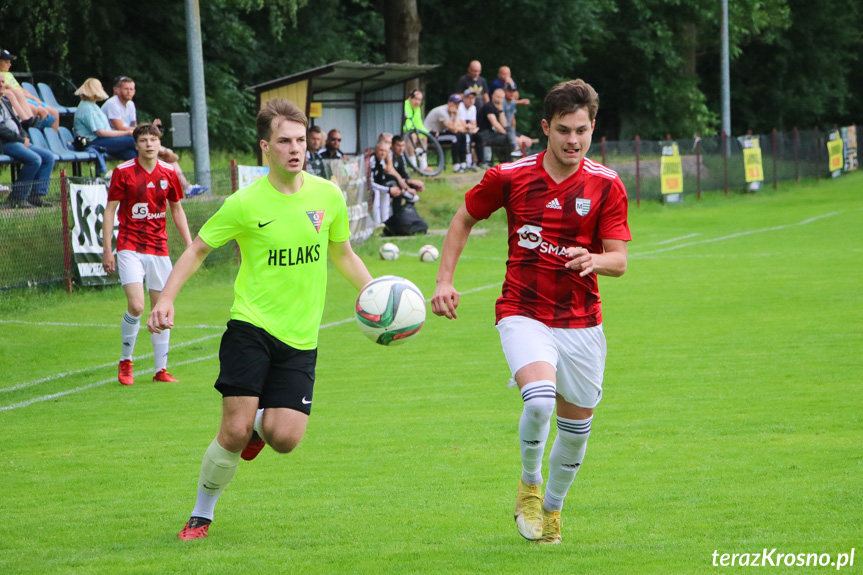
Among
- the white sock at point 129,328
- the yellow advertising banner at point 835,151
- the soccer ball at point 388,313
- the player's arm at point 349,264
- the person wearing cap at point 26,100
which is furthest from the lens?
the yellow advertising banner at point 835,151

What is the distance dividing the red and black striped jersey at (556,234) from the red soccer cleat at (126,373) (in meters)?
5.87

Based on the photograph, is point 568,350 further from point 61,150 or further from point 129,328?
point 61,150

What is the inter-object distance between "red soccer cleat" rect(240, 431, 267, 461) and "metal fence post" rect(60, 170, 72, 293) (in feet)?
32.8

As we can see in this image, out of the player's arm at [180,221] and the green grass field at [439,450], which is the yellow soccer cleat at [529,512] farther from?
the player's arm at [180,221]

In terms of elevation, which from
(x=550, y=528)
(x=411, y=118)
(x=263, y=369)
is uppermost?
(x=411, y=118)

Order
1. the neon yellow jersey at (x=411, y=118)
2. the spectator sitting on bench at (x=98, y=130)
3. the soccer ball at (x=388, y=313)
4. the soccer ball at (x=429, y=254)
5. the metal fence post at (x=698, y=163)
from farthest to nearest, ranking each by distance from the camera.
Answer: the metal fence post at (x=698, y=163) → the neon yellow jersey at (x=411, y=118) → the soccer ball at (x=429, y=254) → the spectator sitting on bench at (x=98, y=130) → the soccer ball at (x=388, y=313)

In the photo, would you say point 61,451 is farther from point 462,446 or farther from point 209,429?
point 462,446

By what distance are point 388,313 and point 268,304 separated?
644 mm

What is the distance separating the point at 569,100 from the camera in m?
5.29

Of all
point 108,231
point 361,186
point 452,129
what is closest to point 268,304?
point 108,231

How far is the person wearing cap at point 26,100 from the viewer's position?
629 inches

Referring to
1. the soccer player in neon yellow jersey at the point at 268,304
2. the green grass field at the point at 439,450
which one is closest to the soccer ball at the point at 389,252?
the green grass field at the point at 439,450

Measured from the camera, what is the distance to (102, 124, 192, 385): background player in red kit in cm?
1023

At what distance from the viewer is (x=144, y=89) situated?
2792cm
